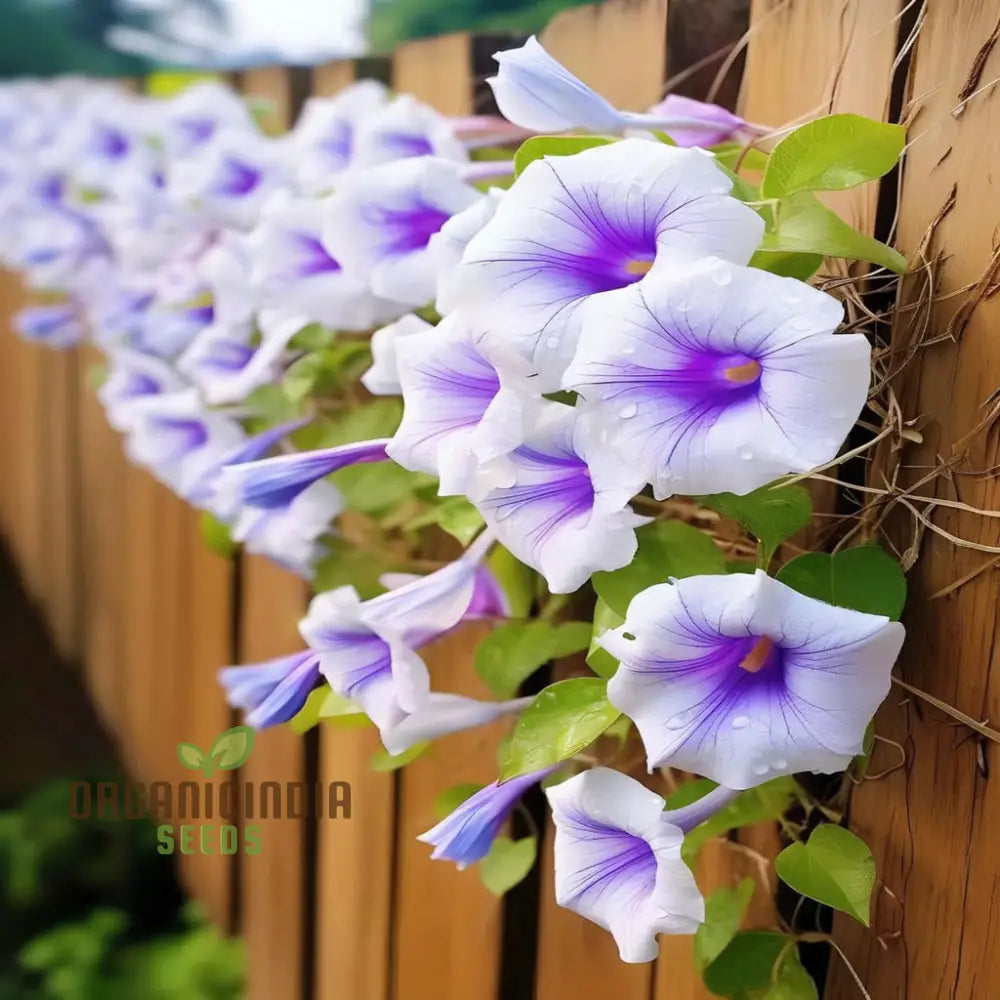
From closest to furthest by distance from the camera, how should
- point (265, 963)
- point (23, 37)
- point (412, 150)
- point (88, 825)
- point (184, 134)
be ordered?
point (412, 150) → point (184, 134) → point (265, 963) → point (23, 37) → point (88, 825)

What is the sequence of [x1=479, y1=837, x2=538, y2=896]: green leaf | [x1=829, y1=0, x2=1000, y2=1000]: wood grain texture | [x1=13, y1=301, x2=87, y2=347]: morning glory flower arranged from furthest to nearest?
[x1=13, y1=301, x2=87, y2=347]: morning glory flower < [x1=479, y1=837, x2=538, y2=896]: green leaf < [x1=829, y1=0, x2=1000, y2=1000]: wood grain texture

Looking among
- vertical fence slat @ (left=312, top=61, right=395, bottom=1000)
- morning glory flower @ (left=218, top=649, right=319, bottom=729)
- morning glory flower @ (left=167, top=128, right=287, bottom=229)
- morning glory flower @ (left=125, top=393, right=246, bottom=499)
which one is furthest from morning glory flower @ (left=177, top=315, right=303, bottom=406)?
vertical fence slat @ (left=312, top=61, right=395, bottom=1000)

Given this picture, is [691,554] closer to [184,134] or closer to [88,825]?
[184,134]

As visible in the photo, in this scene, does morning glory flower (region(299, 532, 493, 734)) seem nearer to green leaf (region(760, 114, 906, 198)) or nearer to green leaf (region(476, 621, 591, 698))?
green leaf (region(476, 621, 591, 698))

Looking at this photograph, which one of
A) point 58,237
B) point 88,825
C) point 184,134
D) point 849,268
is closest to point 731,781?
point 849,268

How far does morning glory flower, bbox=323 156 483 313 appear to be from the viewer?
56 centimetres

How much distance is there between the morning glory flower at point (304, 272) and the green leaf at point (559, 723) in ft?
0.95

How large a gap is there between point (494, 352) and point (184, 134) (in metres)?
0.66

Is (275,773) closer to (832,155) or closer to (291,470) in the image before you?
(291,470)

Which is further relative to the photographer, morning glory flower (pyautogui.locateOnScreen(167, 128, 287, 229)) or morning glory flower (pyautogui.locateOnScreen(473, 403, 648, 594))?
morning glory flower (pyautogui.locateOnScreen(167, 128, 287, 229))

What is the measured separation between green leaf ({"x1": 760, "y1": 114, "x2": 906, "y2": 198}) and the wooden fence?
0.23 ft

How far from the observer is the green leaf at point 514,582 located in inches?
24.0

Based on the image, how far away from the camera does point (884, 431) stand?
47 cm

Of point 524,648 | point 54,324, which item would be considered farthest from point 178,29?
point 524,648
